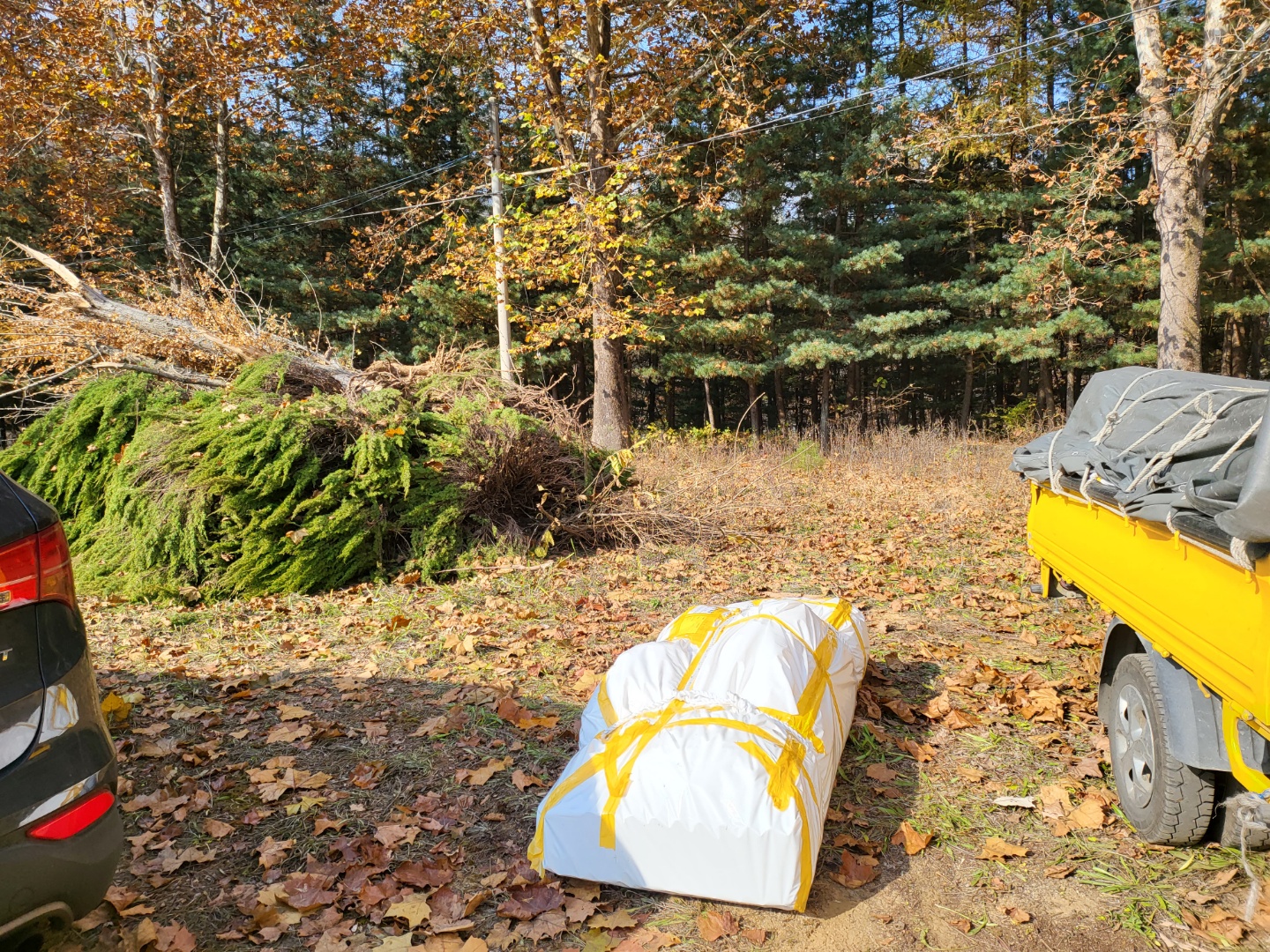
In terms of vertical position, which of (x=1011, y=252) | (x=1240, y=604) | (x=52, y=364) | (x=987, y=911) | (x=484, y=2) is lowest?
(x=987, y=911)

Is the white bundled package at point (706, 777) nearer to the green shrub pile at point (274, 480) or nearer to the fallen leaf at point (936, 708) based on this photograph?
the fallen leaf at point (936, 708)

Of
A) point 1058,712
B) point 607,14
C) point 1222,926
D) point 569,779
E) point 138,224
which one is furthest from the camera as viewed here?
point 138,224

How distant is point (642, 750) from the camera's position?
2762 millimetres

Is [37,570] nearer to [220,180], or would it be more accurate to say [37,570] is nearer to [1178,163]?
[1178,163]

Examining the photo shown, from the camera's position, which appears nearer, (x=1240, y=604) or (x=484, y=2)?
(x=1240, y=604)

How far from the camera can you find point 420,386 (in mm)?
8266

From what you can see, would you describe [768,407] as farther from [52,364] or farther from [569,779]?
[569,779]

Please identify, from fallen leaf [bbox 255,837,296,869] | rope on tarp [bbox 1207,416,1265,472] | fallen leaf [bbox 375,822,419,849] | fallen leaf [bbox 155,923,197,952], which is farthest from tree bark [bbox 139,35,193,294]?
rope on tarp [bbox 1207,416,1265,472]

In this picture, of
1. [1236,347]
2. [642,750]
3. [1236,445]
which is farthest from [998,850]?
[1236,347]

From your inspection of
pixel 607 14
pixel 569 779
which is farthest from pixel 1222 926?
pixel 607 14

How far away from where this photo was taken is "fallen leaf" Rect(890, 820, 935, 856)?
2934 millimetres

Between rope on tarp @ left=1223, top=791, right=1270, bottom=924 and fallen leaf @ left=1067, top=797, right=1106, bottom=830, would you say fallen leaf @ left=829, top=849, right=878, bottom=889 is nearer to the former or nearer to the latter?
fallen leaf @ left=1067, top=797, right=1106, bottom=830

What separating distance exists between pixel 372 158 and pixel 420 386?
18.0 m

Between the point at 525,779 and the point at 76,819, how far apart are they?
1972 mm
